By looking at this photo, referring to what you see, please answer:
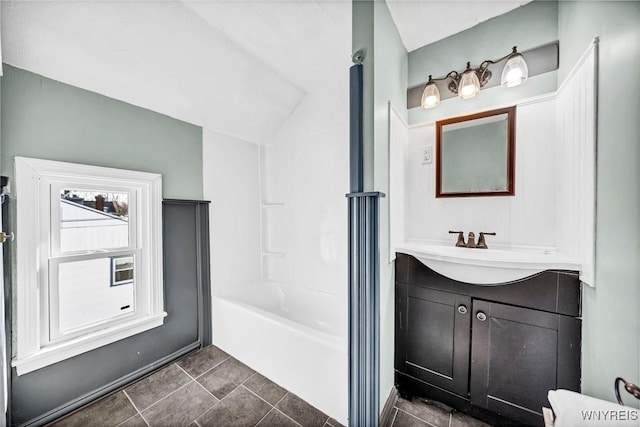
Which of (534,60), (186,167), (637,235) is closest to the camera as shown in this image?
(637,235)

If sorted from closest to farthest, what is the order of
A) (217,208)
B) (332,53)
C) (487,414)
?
(487,414), (332,53), (217,208)

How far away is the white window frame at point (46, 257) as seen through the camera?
1347 mm

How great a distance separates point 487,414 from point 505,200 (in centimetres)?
131

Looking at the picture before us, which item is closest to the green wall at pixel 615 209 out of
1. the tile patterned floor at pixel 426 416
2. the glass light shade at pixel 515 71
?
the glass light shade at pixel 515 71

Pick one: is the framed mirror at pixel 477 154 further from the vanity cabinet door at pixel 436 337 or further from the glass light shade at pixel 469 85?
the vanity cabinet door at pixel 436 337

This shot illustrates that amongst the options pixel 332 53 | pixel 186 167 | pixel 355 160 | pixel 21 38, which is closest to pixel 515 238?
pixel 355 160

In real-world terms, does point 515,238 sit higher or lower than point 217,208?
lower

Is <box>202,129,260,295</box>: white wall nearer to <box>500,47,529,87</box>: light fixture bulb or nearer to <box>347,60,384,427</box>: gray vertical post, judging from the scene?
<box>347,60,384,427</box>: gray vertical post

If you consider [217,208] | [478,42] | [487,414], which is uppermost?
[478,42]

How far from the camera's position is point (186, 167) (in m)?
2.13

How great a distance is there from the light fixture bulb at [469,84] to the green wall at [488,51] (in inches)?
5.6

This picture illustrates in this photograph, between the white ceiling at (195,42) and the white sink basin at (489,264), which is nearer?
the white sink basin at (489,264)

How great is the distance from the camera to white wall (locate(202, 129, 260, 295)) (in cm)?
232

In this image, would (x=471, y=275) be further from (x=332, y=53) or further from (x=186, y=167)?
(x=186, y=167)
